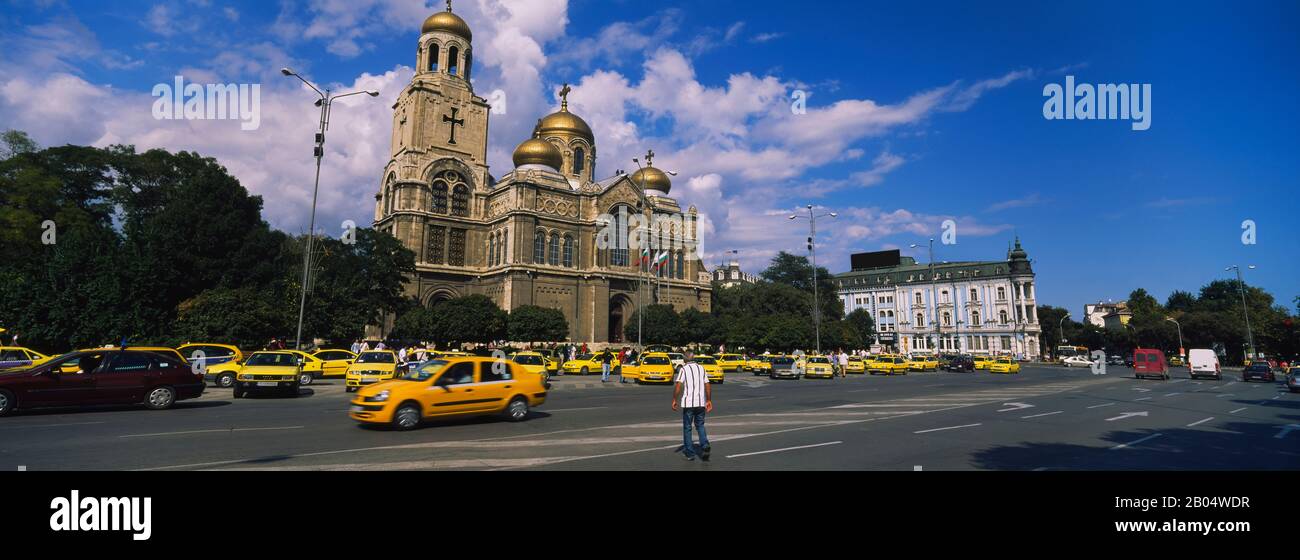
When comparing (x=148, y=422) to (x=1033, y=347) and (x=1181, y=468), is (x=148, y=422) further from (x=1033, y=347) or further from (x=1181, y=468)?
(x=1033, y=347)

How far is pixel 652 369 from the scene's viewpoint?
997 inches

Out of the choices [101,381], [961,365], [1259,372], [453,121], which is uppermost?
[453,121]

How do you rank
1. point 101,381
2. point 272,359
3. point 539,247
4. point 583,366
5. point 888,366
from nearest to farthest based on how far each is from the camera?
point 101,381, point 272,359, point 583,366, point 888,366, point 539,247

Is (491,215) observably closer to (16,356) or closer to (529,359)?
(529,359)

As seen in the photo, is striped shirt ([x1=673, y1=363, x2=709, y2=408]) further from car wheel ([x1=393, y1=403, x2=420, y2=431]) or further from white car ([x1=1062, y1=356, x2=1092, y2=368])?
white car ([x1=1062, y1=356, x2=1092, y2=368])

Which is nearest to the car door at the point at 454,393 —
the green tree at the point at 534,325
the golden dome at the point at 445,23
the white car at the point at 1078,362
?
the green tree at the point at 534,325

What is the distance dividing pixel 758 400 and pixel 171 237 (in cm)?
3552

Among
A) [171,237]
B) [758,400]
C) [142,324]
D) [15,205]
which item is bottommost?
[758,400]

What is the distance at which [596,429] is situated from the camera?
35.0 ft

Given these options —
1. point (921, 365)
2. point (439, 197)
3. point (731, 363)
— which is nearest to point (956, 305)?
point (921, 365)

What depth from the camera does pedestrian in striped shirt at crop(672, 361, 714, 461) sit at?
25.2 ft

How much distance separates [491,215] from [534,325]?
14795 millimetres

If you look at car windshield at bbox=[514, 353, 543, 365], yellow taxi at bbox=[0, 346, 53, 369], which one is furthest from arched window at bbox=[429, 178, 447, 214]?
yellow taxi at bbox=[0, 346, 53, 369]
